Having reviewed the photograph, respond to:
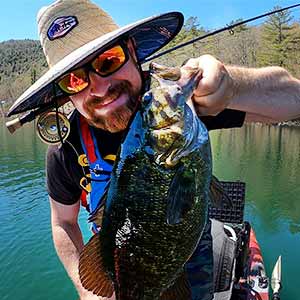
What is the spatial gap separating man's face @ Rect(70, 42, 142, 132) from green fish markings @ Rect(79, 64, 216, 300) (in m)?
0.22

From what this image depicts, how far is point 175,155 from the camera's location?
5.19 feet

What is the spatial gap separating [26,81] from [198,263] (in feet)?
390

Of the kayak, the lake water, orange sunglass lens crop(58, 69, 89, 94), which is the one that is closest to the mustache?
orange sunglass lens crop(58, 69, 89, 94)

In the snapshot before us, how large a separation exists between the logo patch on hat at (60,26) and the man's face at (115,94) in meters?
0.37

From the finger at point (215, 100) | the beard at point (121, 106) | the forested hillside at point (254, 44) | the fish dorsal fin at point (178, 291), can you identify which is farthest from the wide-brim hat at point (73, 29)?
the forested hillside at point (254, 44)

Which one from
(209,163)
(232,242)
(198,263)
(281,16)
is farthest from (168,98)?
(281,16)

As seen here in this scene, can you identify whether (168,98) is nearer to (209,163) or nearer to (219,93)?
(219,93)

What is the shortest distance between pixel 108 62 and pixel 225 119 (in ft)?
2.66

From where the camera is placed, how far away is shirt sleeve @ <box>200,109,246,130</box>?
88.3 inches

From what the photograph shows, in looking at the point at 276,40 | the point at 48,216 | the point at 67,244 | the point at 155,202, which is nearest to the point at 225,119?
the point at 155,202

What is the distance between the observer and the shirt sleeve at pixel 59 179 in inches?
99.0

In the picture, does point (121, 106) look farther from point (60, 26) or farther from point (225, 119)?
point (225, 119)

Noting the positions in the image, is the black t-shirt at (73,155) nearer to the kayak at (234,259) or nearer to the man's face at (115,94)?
the man's face at (115,94)

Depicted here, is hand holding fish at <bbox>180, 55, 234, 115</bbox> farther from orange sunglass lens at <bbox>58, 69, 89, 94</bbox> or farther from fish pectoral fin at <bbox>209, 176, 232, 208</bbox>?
orange sunglass lens at <bbox>58, 69, 89, 94</bbox>
